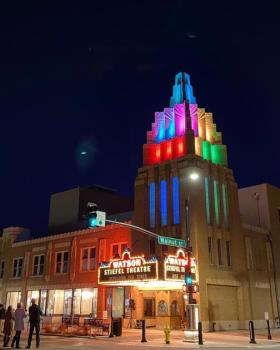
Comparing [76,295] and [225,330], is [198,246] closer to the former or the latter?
A: [225,330]

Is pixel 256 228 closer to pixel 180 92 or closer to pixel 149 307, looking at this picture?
pixel 149 307

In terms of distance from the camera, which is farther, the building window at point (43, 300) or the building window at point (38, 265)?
the building window at point (38, 265)

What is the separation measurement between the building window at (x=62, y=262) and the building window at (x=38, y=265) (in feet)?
9.57

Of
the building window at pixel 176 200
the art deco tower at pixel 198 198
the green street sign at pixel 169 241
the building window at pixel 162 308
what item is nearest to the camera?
the green street sign at pixel 169 241

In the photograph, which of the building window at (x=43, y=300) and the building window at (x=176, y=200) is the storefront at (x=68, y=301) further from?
the building window at (x=176, y=200)

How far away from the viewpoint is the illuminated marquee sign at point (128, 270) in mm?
31984

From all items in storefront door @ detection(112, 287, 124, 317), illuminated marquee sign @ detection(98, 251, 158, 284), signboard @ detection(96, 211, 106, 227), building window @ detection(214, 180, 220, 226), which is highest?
building window @ detection(214, 180, 220, 226)

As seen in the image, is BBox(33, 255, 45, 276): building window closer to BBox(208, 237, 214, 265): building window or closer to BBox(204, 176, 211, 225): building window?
BBox(208, 237, 214, 265): building window

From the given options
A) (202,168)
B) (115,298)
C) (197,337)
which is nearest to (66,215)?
(115,298)

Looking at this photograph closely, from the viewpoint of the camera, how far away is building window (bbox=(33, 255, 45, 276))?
164 ft

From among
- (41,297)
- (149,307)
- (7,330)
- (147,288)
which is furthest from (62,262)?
(7,330)

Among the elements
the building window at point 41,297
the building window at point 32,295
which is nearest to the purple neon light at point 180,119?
the building window at point 41,297

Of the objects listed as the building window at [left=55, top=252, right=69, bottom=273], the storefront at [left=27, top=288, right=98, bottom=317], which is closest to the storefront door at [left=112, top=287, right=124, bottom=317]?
the storefront at [left=27, top=288, right=98, bottom=317]

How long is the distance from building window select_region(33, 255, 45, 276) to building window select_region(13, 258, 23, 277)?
2.91 meters
